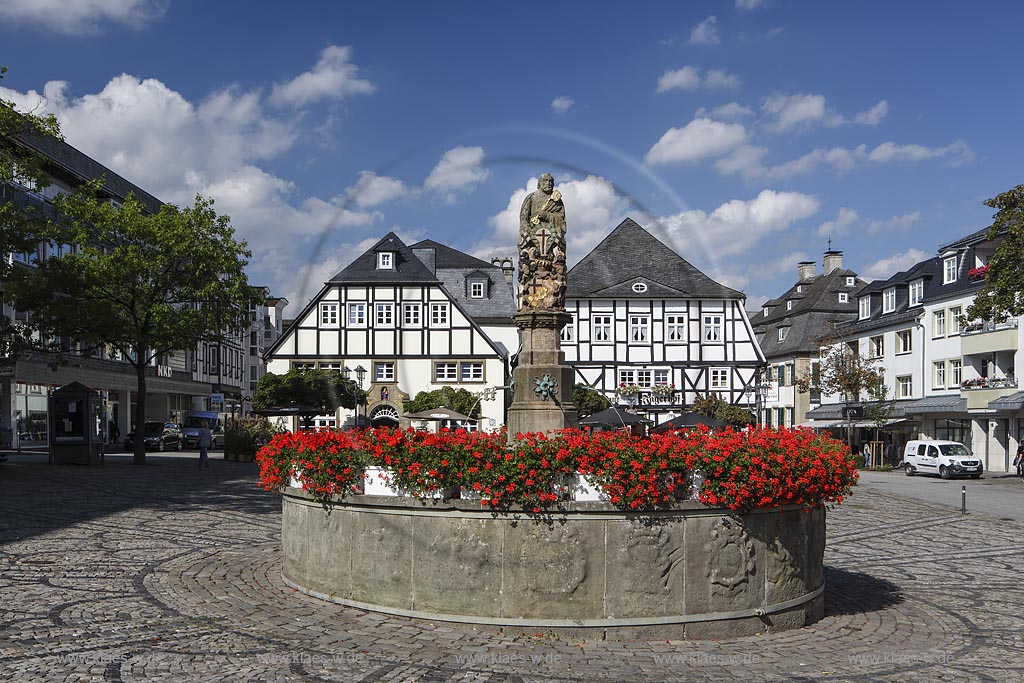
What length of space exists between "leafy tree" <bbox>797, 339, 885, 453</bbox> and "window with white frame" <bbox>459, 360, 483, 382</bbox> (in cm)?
1884

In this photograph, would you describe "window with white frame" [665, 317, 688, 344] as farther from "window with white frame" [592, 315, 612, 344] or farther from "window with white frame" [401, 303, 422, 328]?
"window with white frame" [401, 303, 422, 328]

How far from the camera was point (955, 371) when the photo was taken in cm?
5138

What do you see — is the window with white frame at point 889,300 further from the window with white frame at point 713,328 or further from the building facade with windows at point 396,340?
the building facade with windows at point 396,340

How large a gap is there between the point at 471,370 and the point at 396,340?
4.79m

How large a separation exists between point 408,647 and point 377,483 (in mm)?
1682

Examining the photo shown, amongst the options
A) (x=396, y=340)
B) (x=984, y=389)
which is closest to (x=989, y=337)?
(x=984, y=389)

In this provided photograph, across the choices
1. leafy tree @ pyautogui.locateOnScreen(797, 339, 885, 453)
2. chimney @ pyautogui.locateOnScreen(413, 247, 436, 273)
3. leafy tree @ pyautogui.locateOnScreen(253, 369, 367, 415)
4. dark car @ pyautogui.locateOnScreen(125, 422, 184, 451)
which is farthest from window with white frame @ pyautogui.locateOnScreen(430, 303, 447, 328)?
leafy tree @ pyautogui.locateOnScreen(797, 339, 885, 453)

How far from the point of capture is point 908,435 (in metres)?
56.8

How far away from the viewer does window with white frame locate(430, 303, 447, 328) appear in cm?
5762

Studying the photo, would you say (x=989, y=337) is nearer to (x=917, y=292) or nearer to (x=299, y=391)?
(x=917, y=292)

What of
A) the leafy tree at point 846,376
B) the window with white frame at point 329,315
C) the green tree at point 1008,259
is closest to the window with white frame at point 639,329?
the leafy tree at point 846,376

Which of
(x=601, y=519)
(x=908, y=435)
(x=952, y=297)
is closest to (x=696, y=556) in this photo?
(x=601, y=519)

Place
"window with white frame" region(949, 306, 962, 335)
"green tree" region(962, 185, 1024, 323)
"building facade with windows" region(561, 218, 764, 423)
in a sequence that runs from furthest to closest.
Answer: "building facade with windows" region(561, 218, 764, 423) → "window with white frame" region(949, 306, 962, 335) → "green tree" region(962, 185, 1024, 323)

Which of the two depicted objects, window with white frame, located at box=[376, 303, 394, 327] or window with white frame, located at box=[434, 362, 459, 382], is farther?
window with white frame, located at box=[434, 362, 459, 382]
